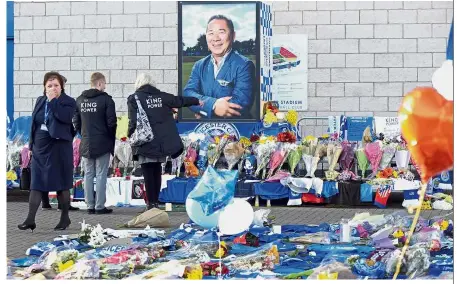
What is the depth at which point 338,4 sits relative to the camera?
540 inches

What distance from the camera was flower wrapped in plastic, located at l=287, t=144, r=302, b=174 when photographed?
11719mm

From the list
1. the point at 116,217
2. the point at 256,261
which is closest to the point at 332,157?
the point at 116,217

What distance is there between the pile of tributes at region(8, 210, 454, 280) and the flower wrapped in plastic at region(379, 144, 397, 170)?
2.05 metres

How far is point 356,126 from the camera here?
12.6m

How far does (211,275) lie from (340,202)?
16.6 feet

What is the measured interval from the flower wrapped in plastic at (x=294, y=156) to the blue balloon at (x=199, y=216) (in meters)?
3.19

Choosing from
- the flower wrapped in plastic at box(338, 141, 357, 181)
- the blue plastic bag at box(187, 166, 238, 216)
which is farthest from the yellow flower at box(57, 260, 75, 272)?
the flower wrapped in plastic at box(338, 141, 357, 181)

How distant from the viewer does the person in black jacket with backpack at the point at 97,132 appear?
1090 centimetres

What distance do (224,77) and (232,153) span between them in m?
1.51

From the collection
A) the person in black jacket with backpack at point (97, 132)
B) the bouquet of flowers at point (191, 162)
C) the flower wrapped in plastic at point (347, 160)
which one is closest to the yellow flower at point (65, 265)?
the person in black jacket with backpack at point (97, 132)

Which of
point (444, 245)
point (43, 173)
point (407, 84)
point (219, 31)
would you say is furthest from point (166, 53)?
point (444, 245)

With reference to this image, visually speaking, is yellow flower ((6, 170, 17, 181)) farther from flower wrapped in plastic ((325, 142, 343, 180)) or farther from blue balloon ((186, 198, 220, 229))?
blue balloon ((186, 198, 220, 229))

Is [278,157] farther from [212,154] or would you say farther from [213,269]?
[213,269]

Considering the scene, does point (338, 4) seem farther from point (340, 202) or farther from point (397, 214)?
point (397, 214)
